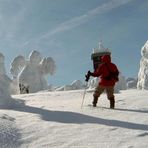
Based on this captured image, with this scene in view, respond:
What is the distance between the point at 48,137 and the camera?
7777 millimetres

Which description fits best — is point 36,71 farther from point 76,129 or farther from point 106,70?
point 76,129

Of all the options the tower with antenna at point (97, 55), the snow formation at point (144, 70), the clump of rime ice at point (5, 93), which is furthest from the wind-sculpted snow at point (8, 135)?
the snow formation at point (144, 70)

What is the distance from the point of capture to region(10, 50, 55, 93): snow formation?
165 ft

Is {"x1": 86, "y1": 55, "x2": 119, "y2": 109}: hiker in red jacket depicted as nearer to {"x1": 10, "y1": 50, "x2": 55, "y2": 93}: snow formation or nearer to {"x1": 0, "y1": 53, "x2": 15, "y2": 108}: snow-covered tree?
{"x1": 0, "y1": 53, "x2": 15, "y2": 108}: snow-covered tree

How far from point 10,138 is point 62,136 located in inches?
39.2

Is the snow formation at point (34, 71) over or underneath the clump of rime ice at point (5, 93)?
over

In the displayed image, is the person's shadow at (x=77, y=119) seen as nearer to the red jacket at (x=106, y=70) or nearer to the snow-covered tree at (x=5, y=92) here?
the snow-covered tree at (x=5, y=92)

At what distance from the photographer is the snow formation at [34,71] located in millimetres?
50375

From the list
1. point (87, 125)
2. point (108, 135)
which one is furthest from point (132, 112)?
point (108, 135)

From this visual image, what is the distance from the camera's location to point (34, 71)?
5119cm

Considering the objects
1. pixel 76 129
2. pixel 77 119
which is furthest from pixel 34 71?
pixel 76 129

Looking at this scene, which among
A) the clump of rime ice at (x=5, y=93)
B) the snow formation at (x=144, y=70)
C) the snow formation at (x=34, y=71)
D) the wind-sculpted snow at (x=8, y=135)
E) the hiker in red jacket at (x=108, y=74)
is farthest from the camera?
the snow formation at (x=34, y=71)

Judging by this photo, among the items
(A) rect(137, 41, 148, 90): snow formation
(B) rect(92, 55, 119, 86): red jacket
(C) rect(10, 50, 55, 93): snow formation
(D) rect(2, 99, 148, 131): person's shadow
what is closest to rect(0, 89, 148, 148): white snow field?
(D) rect(2, 99, 148, 131): person's shadow

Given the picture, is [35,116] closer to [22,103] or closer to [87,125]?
[87,125]
